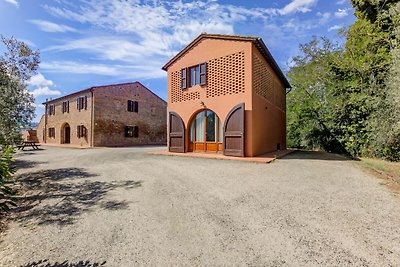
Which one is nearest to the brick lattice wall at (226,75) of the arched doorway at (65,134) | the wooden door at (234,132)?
the wooden door at (234,132)

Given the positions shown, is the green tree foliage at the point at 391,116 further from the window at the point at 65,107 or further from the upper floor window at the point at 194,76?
the window at the point at 65,107

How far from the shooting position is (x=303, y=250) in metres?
2.89

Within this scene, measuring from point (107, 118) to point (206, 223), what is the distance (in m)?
22.0

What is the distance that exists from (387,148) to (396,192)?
7931 millimetres

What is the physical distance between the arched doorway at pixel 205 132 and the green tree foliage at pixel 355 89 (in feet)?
25.8

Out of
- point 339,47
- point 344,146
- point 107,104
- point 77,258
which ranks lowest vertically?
point 77,258

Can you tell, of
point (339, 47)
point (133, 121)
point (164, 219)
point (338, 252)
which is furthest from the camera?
point (133, 121)

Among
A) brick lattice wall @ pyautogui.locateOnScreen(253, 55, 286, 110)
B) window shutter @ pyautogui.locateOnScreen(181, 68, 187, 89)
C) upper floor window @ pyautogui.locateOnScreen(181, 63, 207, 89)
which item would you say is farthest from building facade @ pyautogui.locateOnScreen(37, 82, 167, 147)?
brick lattice wall @ pyautogui.locateOnScreen(253, 55, 286, 110)

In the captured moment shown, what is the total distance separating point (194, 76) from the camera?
1329 centimetres

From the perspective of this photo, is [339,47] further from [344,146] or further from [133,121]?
[133,121]

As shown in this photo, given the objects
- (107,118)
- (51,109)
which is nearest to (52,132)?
(51,109)

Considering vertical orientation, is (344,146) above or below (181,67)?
below

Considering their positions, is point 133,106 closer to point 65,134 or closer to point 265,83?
point 65,134

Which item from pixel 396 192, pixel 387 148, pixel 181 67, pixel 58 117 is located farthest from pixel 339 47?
pixel 58 117
